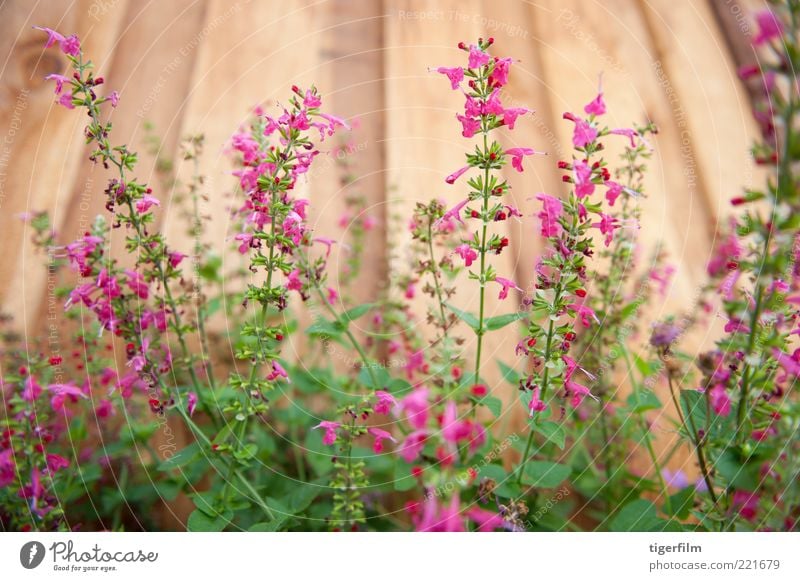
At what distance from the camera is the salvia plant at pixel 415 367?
56cm

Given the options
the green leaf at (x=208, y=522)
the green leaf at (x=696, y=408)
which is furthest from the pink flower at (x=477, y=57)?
the green leaf at (x=208, y=522)

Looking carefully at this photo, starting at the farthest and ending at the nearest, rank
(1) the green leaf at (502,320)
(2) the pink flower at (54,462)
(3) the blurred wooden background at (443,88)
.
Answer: (3) the blurred wooden background at (443,88), (2) the pink flower at (54,462), (1) the green leaf at (502,320)

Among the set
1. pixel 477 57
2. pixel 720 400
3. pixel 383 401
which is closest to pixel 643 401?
pixel 720 400

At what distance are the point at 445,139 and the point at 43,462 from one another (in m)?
0.72

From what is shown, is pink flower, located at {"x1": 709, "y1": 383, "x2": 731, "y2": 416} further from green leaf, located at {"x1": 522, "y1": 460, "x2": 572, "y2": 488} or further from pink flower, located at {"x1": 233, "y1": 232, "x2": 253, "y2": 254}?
pink flower, located at {"x1": 233, "y1": 232, "x2": 253, "y2": 254}

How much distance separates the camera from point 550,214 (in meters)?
0.57

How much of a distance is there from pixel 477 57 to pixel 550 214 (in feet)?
0.48

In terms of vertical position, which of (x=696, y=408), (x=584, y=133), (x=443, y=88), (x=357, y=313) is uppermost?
(x=443, y=88)

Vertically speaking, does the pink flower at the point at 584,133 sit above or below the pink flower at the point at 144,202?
above

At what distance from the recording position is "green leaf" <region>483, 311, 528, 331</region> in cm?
59

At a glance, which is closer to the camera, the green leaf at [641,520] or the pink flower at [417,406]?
the pink flower at [417,406]

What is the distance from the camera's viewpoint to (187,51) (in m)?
0.97

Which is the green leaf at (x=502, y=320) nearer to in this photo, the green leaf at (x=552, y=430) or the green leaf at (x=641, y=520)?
the green leaf at (x=552, y=430)

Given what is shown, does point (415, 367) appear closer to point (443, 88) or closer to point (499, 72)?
point (499, 72)
